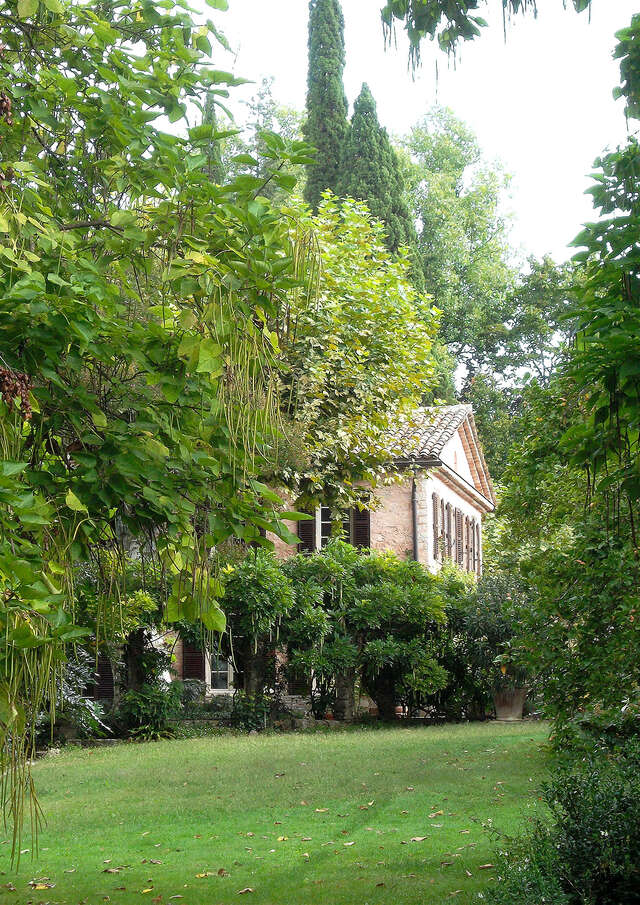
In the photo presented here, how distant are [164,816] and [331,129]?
94.9ft

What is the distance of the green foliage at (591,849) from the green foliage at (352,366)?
7.83 m

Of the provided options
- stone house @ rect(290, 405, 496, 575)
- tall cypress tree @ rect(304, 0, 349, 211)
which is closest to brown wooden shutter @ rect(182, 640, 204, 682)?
stone house @ rect(290, 405, 496, 575)

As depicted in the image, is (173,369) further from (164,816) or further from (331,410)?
(331,410)

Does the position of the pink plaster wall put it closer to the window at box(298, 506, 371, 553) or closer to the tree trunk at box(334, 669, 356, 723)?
the window at box(298, 506, 371, 553)

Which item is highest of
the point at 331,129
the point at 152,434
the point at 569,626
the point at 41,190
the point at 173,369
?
the point at 331,129

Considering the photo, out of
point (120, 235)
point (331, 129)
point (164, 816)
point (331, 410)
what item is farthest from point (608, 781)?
point (331, 129)

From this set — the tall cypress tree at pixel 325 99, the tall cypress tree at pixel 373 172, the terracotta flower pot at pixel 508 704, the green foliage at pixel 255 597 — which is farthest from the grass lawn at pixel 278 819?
the tall cypress tree at pixel 325 99

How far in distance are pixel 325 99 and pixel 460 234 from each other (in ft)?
39.1

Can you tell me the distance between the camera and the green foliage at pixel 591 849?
4684 millimetres

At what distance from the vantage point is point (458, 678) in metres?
17.6

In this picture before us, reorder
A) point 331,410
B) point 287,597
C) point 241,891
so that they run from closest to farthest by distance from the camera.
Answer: point 241,891, point 331,410, point 287,597

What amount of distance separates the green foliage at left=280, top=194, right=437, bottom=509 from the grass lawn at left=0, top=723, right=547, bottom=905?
4051 mm

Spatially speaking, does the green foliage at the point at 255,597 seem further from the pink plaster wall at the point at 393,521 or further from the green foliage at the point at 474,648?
the pink plaster wall at the point at 393,521

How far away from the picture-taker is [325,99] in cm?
3400
